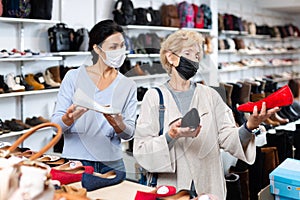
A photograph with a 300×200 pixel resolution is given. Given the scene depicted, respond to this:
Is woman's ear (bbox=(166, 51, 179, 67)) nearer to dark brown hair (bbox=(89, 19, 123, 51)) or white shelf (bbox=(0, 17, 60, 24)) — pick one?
dark brown hair (bbox=(89, 19, 123, 51))

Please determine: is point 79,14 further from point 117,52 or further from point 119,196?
point 119,196

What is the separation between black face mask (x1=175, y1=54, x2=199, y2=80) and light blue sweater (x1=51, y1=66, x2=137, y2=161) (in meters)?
0.28

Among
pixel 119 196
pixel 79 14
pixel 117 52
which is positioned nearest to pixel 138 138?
pixel 119 196

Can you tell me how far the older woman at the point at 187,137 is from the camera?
1.57 m

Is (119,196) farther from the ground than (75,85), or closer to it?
closer to it

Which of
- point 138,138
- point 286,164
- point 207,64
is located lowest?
point 286,164

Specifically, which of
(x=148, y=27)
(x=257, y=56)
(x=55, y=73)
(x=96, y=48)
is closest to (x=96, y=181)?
(x=96, y=48)

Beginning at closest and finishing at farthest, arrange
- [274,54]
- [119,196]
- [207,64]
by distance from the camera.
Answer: [119,196] < [207,64] < [274,54]

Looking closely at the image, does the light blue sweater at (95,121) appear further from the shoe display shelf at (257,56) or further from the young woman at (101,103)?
the shoe display shelf at (257,56)

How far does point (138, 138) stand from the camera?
160 centimetres

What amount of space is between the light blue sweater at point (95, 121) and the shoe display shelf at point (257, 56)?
519 cm

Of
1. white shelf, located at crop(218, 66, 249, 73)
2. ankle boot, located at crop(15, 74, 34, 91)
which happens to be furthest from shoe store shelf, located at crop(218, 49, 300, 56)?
ankle boot, located at crop(15, 74, 34, 91)

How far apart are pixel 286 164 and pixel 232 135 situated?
68cm

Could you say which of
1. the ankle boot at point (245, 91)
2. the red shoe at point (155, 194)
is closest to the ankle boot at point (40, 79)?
the ankle boot at point (245, 91)
